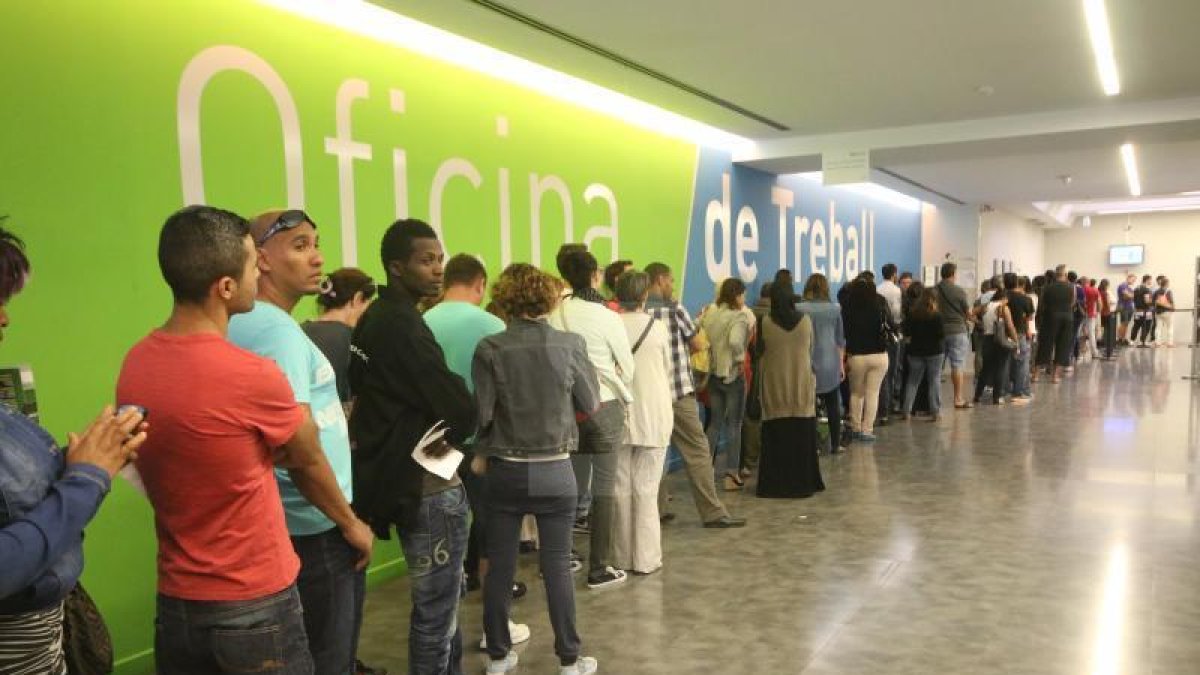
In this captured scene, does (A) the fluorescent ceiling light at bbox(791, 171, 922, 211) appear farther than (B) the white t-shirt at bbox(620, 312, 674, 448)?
Yes

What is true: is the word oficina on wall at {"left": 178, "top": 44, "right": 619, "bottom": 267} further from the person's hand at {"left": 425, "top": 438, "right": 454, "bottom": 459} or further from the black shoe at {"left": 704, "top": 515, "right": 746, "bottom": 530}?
the black shoe at {"left": 704, "top": 515, "right": 746, "bottom": 530}

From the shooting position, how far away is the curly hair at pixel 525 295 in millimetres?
3188

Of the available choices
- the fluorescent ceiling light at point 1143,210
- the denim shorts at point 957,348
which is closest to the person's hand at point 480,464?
the denim shorts at point 957,348

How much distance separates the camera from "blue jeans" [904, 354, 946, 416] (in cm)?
906

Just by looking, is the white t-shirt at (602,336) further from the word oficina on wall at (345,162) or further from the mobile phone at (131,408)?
the mobile phone at (131,408)

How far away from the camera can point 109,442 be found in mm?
1434

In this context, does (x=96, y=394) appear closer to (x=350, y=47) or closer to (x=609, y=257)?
(x=350, y=47)

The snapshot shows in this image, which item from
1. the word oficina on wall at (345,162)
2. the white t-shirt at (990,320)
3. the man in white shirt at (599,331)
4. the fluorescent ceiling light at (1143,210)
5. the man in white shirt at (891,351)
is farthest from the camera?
the fluorescent ceiling light at (1143,210)

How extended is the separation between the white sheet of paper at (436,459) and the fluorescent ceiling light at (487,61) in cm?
254

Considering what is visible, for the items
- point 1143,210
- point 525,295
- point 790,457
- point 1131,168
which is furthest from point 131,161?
point 1143,210

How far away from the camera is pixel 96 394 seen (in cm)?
333

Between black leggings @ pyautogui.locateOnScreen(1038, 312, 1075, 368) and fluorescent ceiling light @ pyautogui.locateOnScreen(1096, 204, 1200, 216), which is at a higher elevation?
fluorescent ceiling light @ pyautogui.locateOnScreen(1096, 204, 1200, 216)

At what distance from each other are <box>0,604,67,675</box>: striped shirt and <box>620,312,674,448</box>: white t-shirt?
311 cm

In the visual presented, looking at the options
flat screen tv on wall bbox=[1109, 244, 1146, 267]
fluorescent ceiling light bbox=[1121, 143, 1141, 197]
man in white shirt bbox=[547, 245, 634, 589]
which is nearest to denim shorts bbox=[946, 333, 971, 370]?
fluorescent ceiling light bbox=[1121, 143, 1141, 197]
